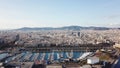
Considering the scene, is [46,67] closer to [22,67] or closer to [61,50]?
[22,67]

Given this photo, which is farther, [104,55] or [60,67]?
[104,55]

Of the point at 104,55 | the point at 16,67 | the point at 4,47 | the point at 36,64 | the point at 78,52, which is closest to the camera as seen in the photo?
the point at 16,67

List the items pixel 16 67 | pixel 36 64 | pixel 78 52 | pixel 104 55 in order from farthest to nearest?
pixel 78 52, pixel 104 55, pixel 36 64, pixel 16 67

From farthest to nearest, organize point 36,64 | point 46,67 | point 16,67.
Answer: point 36,64 → point 46,67 → point 16,67

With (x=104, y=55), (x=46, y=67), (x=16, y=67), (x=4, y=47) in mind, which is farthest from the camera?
(x=4, y=47)

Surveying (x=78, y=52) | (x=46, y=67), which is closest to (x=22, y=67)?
(x=46, y=67)


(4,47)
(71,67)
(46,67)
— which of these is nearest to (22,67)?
(46,67)

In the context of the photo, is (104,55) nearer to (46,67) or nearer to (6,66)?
(46,67)

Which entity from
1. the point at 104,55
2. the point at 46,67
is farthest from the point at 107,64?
the point at 46,67

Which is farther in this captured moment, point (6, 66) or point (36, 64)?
point (36, 64)
